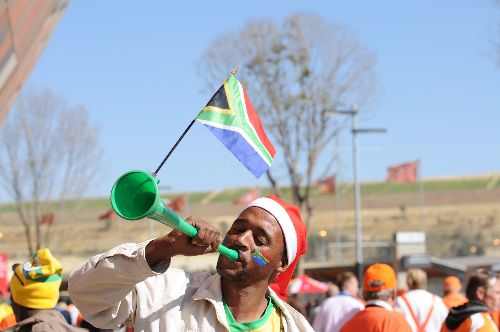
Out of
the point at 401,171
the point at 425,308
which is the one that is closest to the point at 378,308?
the point at 425,308

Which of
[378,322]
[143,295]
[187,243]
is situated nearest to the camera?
[187,243]

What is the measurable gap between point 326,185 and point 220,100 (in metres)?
41.6

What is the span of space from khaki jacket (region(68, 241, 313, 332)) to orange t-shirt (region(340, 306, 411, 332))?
2.84 metres

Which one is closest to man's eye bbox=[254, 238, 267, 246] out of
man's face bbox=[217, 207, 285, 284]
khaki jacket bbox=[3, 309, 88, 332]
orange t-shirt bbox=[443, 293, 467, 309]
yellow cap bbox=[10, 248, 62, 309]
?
man's face bbox=[217, 207, 285, 284]

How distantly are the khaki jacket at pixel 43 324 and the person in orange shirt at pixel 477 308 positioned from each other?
126 inches

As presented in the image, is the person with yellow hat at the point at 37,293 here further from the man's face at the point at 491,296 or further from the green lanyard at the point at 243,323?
the man's face at the point at 491,296

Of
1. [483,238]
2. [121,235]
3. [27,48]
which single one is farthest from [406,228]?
[27,48]

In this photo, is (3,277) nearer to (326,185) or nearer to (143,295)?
(143,295)

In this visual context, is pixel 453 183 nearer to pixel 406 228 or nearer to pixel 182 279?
pixel 406 228

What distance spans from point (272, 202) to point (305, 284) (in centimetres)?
2074

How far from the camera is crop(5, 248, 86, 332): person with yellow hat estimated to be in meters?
5.56

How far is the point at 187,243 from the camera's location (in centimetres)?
328

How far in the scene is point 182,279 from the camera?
12.5 ft

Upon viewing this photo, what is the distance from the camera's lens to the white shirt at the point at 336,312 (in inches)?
411
